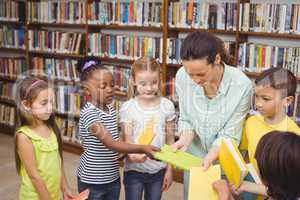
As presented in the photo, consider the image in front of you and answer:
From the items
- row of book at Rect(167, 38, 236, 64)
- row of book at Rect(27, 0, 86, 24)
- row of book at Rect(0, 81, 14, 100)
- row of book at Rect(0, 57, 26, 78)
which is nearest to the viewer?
row of book at Rect(167, 38, 236, 64)

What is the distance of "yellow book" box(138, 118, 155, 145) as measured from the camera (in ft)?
5.75

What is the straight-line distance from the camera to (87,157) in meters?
1.78

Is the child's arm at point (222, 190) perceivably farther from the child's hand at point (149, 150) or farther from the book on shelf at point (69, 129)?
the book on shelf at point (69, 129)

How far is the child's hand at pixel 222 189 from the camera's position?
126 cm

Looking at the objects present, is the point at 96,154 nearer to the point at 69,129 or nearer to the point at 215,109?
the point at 215,109

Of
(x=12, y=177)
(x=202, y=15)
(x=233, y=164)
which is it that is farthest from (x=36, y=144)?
(x=202, y=15)

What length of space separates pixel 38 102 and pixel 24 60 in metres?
2.92

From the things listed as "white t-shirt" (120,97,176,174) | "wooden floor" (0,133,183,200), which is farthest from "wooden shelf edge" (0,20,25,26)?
"white t-shirt" (120,97,176,174)

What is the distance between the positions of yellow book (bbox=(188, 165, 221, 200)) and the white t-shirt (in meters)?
0.48

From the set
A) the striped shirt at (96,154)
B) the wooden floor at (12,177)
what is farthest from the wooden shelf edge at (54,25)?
the striped shirt at (96,154)

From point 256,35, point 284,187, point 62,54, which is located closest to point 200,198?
point 284,187

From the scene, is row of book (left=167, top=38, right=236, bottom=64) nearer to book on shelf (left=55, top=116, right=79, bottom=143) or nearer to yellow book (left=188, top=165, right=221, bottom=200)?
book on shelf (left=55, top=116, right=79, bottom=143)

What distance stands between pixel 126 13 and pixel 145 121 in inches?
79.8

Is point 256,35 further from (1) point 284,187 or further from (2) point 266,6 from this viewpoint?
(1) point 284,187
